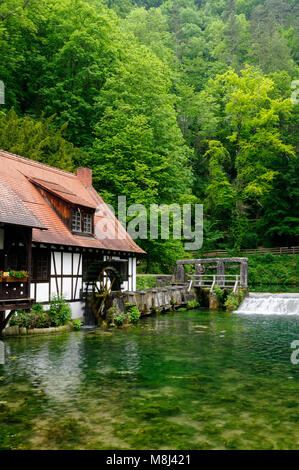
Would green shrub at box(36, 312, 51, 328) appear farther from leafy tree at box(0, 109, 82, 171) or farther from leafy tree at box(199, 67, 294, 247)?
leafy tree at box(199, 67, 294, 247)

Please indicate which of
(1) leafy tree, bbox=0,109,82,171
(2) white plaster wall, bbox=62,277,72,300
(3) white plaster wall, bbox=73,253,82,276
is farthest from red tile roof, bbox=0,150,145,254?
(1) leafy tree, bbox=0,109,82,171

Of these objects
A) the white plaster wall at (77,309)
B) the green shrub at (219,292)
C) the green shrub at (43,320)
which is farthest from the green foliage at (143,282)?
the green shrub at (43,320)

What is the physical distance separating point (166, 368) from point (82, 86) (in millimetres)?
33523

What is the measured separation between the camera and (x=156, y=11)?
60.6 meters

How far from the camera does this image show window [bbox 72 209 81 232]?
19888 mm

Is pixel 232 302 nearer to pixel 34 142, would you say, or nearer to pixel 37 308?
pixel 37 308

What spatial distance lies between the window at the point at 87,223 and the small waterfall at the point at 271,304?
11070mm

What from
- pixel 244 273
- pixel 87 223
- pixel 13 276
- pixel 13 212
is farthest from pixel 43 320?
pixel 244 273

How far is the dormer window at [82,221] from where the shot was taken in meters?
20.0

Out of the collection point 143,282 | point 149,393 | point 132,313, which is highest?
point 143,282

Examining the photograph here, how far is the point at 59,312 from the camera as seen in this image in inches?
675

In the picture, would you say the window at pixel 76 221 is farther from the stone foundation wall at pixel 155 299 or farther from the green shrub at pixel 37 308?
the green shrub at pixel 37 308

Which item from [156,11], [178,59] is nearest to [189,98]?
[178,59]

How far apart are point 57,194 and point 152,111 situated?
51.9 ft
